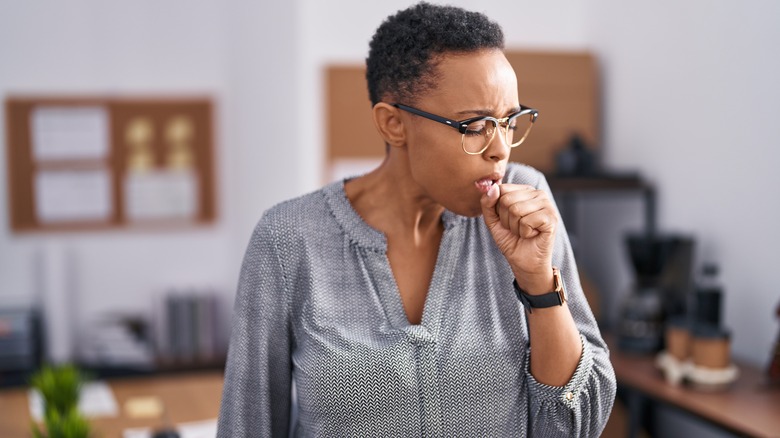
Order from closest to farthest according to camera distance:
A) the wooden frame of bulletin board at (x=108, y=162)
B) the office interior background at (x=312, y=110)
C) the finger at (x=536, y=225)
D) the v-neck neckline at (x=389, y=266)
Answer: the finger at (x=536, y=225) → the v-neck neckline at (x=389, y=266) → the office interior background at (x=312, y=110) → the wooden frame of bulletin board at (x=108, y=162)

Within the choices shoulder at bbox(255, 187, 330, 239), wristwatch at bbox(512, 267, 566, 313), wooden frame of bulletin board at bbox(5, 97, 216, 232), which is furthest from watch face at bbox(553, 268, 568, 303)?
wooden frame of bulletin board at bbox(5, 97, 216, 232)

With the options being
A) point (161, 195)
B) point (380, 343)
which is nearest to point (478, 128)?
point (380, 343)

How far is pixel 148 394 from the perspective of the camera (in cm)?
291

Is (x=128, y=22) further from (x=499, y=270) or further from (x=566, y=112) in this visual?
(x=499, y=270)

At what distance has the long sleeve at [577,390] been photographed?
3.64ft

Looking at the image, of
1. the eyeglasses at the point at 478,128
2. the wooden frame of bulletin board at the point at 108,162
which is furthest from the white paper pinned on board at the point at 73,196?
the eyeglasses at the point at 478,128

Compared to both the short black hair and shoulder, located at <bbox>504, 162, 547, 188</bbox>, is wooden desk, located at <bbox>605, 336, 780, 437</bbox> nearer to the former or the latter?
shoulder, located at <bbox>504, 162, 547, 188</bbox>

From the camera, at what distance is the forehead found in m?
1.07

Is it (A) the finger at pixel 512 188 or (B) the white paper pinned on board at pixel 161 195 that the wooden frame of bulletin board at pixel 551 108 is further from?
(A) the finger at pixel 512 188

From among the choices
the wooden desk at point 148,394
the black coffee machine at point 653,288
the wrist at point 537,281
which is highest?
the wrist at point 537,281

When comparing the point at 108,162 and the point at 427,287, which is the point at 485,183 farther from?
the point at 108,162

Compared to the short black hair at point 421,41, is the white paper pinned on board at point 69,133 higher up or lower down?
lower down

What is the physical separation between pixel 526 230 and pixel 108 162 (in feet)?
11.3

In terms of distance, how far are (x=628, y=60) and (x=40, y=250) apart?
9.12 feet
